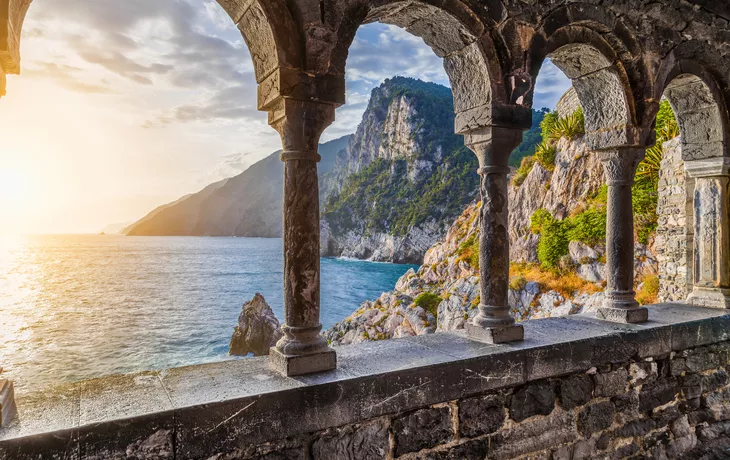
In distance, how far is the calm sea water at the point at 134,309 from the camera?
32656 millimetres

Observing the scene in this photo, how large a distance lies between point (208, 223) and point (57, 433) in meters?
196

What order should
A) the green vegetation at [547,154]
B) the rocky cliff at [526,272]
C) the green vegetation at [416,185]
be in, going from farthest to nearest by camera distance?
the green vegetation at [416,185], the green vegetation at [547,154], the rocky cliff at [526,272]

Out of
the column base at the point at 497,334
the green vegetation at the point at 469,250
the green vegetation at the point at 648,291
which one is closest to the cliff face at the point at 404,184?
the green vegetation at the point at 469,250

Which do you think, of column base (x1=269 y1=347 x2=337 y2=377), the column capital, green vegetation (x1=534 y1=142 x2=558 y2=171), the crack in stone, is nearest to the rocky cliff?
green vegetation (x1=534 y1=142 x2=558 y2=171)

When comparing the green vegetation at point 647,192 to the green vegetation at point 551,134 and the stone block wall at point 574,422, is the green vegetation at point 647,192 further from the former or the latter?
the stone block wall at point 574,422

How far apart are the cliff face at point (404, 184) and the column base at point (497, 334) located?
55851mm

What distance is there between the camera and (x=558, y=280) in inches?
540

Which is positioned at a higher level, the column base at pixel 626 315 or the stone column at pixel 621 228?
the stone column at pixel 621 228

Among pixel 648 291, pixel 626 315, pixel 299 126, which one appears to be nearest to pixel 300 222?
pixel 299 126

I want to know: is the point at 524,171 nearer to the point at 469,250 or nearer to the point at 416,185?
the point at 469,250

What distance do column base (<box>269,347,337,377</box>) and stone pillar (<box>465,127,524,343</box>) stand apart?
127 cm

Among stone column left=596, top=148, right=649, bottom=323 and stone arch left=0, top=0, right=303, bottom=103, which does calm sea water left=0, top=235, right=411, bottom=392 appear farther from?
stone column left=596, top=148, right=649, bottom=323

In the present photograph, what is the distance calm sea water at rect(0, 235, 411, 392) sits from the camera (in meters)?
32.7

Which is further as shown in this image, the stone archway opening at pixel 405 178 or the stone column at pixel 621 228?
the stone archway opening at pixel 405 178
